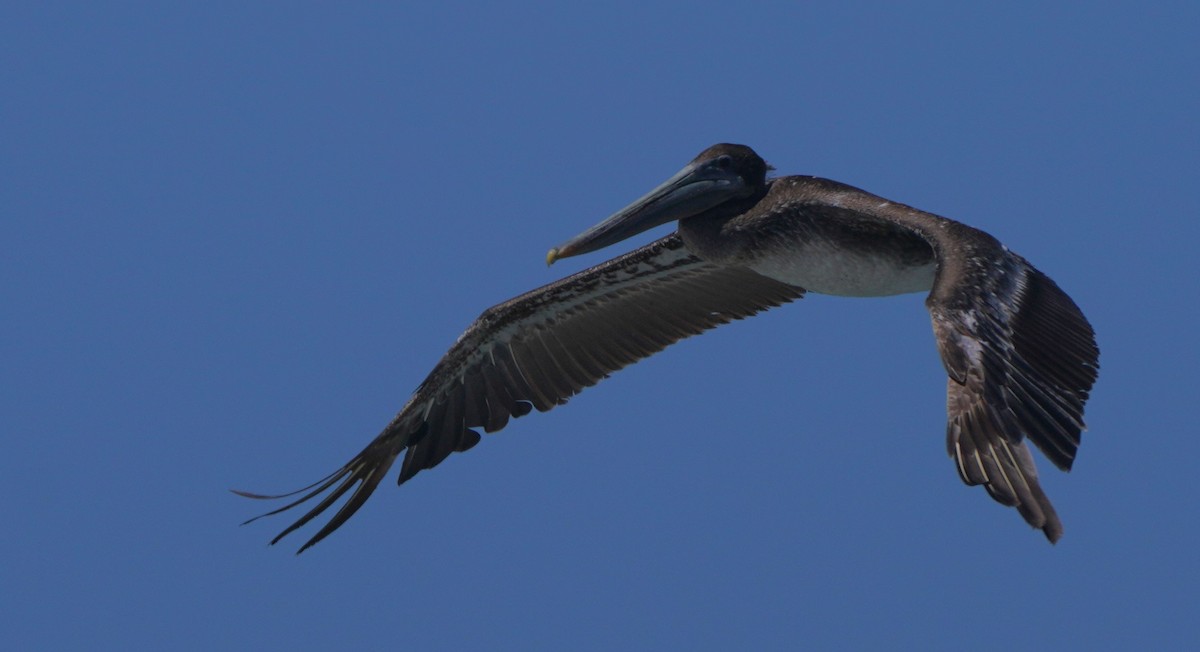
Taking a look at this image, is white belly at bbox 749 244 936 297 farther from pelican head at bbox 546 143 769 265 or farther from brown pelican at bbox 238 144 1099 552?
pelican head at bbox 546 143 769 265

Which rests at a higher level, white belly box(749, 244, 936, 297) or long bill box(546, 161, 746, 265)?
long bill box(546, 161, 746, 265)

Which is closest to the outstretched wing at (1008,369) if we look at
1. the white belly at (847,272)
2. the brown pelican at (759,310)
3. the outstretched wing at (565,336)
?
the brown pelican at (759,310)

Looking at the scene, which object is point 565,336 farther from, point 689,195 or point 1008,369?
point 1008,369

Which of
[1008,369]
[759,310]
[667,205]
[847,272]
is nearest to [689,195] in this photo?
[667,205]

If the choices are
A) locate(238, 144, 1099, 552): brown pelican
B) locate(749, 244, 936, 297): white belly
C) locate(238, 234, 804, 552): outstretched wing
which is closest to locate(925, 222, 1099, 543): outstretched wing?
locate(238, 144, 1099, 552): brown pelican

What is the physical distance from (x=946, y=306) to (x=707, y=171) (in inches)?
119

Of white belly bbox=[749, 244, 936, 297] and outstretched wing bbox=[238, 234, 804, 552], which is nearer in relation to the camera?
white belly bbox=[749, 244, 936, 297]

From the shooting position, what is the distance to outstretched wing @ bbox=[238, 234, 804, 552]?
11852 mm

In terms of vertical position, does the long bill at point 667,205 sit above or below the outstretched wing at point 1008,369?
above

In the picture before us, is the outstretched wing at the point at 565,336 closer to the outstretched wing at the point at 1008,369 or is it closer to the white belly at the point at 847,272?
the white belly at the point at 847,272

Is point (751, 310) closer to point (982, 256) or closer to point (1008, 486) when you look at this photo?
point (982, 256)

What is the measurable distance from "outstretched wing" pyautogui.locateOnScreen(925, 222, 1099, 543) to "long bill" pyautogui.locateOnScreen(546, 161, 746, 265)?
2080 mm

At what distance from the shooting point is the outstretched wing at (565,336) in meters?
11.9

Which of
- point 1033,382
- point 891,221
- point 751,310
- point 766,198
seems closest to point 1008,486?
point 1033,382
